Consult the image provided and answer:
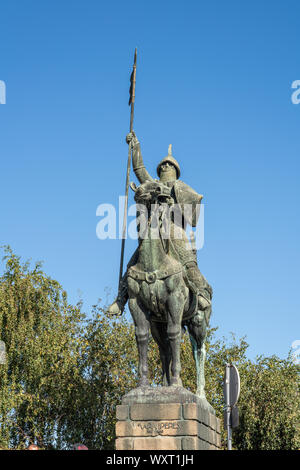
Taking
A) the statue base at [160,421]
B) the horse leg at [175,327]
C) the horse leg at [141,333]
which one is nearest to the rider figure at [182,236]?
the horse leg at [141,333]

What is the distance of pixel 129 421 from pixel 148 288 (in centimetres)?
201

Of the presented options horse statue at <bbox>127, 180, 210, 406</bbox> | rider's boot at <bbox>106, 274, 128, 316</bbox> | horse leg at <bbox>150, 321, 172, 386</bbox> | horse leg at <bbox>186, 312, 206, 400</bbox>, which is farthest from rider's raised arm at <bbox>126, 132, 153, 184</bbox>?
horse leg at <bbox>186, 312, 206, 400</bbox>

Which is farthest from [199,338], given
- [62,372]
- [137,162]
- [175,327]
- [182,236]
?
[62,372]

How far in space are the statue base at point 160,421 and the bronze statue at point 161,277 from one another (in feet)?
1.06

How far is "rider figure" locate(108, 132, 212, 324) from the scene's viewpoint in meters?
10.7

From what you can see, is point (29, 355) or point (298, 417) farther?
point (298, 417)

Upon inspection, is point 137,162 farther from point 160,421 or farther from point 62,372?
point 62,372

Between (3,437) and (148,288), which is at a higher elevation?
(148,288)

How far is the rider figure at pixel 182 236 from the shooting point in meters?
10.7

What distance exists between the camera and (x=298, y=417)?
25016mm

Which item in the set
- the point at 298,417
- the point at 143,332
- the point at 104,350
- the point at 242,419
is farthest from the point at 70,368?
the point at 143,332

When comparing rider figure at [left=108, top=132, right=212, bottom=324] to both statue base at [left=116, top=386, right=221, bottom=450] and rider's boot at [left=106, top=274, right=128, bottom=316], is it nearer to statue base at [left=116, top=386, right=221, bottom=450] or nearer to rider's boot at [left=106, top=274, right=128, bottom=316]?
rider's boot at [left=106, top=274, right=128, bottom=316]
